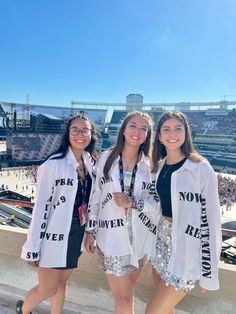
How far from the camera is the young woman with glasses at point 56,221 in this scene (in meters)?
2.04

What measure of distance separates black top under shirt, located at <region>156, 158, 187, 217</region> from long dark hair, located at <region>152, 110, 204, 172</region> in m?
0.07

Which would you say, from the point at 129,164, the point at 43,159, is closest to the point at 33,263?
the point at 129,164

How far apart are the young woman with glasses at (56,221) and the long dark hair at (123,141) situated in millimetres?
205

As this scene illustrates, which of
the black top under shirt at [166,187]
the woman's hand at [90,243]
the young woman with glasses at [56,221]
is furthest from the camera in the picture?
the woman's hand at [90,243]

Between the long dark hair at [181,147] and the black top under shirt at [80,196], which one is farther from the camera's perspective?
the black top under shirt at [80,196]

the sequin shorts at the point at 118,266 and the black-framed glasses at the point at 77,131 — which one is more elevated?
the black-framed glasses at the point at 77,131

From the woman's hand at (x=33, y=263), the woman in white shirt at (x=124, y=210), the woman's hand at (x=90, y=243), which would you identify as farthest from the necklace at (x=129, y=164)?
the woman's hand at (x=33, y=263)

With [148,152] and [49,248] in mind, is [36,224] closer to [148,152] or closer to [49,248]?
Result: [49,248]

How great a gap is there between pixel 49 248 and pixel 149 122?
1.11 m

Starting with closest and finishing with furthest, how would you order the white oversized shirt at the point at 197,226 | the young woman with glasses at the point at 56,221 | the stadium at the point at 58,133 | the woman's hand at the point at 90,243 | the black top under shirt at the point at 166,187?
the white oversized shirt at the point at 197,226 < the black top under shirt at the point at 166,187 < the young woman with glasses at the point at 56,221 < the woman's hand at the point at 90,243 < the stadium at the point at 58,133

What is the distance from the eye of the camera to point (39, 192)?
2.04 metres

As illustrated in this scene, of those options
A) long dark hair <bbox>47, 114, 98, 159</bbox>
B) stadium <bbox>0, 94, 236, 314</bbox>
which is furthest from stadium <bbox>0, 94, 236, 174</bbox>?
long dark hair <bbox>47, 114, 98, 159</bbox>

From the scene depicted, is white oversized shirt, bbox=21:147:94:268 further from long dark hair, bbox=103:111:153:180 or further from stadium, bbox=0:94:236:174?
stadium, bbox=0:94:236:174

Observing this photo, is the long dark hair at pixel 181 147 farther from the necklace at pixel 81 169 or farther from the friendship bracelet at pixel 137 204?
the necklace at pixel 81 169
